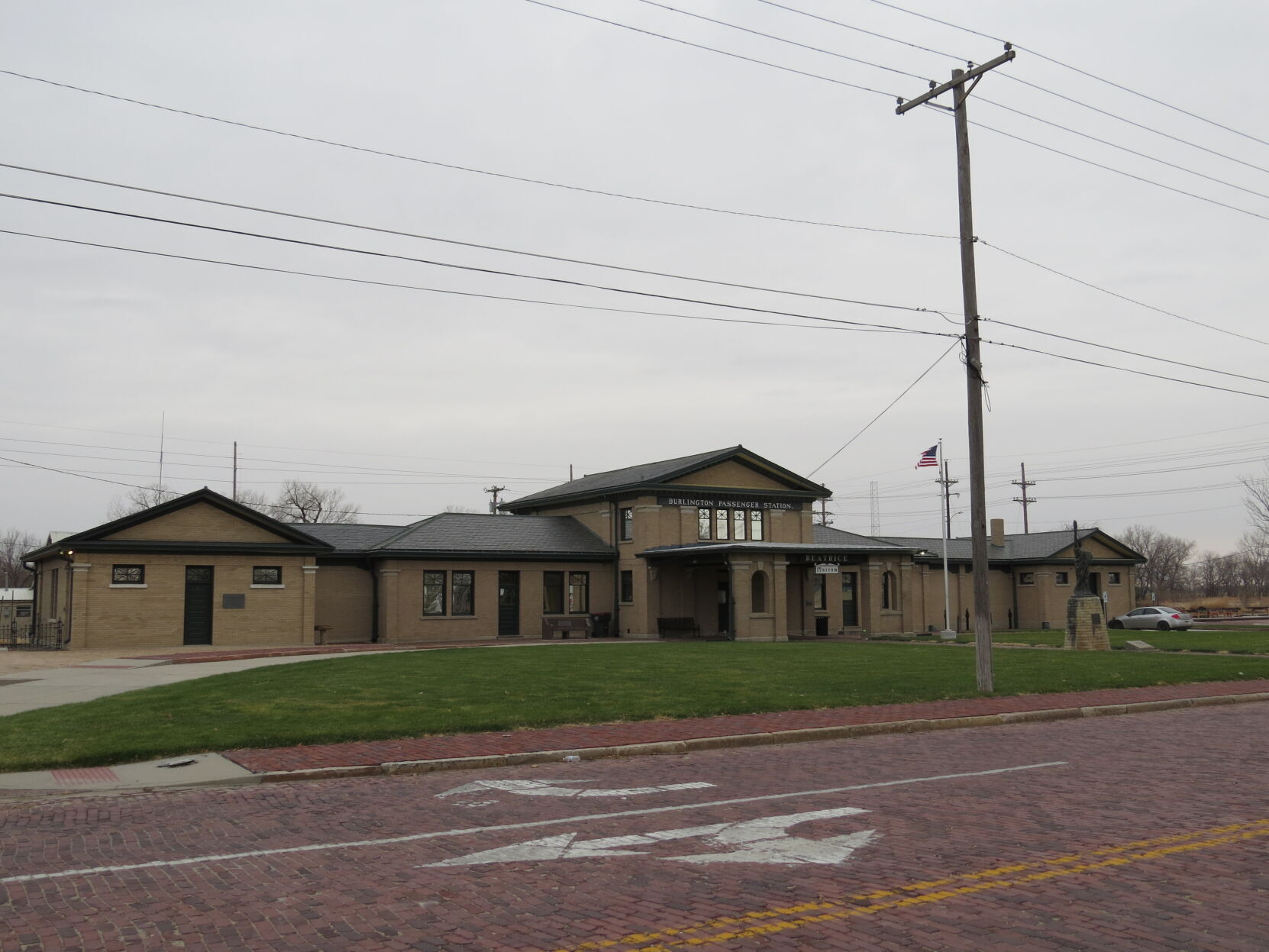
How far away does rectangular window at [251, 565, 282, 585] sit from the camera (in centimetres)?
3897

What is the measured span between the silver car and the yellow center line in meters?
47.7

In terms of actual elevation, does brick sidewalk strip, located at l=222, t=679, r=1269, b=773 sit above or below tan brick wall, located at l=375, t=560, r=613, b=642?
below

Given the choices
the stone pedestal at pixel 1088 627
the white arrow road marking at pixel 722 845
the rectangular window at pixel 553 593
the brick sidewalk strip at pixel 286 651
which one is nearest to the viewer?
the white arrow road marking at pixel 722 845

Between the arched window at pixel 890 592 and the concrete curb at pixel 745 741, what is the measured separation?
2718 cm

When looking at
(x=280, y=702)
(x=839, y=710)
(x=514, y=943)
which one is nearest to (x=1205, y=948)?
(x=514, y=943)

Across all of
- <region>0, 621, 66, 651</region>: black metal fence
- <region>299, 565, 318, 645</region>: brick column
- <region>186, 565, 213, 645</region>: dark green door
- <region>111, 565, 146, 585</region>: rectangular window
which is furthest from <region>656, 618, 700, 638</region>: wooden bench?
<region>0, 621, 66, 651</region>: black metal fence

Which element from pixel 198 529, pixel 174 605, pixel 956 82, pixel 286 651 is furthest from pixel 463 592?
pixel 956 82

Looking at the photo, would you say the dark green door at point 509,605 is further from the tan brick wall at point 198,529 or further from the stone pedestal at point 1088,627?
the stone pedestal at point 1088,627

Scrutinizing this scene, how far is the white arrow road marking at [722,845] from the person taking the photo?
25.8ft

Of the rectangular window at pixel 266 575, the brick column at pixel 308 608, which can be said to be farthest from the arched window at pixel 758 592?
the rectangular window at pixel 266 575

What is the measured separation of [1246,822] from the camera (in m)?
8.98

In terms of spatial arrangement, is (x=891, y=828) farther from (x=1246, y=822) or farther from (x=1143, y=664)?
(x=1143, y=664)

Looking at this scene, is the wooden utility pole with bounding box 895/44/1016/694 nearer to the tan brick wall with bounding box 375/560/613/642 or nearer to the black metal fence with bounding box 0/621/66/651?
the tan brick wall with bounding box 375/560/613/642

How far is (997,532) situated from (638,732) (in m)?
50.0
